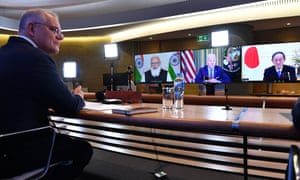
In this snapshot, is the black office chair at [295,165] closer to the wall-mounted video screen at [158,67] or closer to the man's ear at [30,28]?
the man's ear at [30,28]

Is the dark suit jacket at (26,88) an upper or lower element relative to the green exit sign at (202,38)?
lower

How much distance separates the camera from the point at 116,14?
644cm

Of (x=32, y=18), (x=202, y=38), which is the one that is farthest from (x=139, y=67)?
(x=32, y=18)

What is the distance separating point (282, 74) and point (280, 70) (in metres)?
0.07

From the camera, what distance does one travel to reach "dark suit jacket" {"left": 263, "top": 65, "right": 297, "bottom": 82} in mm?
4141

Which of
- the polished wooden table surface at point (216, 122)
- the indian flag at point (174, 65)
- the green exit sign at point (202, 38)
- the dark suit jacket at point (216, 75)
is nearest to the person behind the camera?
the polished wooden table surface at point (216, 122)

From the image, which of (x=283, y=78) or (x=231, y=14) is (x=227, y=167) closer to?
(x=283, y=78)

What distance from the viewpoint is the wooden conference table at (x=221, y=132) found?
1.11m

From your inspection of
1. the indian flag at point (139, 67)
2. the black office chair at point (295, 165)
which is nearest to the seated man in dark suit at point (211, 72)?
the indian flag at point (139, 67)

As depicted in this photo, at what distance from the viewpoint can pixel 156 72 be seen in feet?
16.9

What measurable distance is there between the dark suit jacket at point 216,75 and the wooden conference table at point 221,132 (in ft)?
8.08

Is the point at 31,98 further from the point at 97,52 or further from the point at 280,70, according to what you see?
the point at 97,52

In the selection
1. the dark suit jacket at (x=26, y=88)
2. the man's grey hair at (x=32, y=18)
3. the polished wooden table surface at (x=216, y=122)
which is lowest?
the polished wooden table surface at (x=216, y=122)

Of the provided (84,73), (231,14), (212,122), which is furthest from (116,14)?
(212,122)
